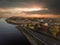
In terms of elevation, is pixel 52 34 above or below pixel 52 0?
below

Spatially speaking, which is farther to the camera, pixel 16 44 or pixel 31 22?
pixel 31 22

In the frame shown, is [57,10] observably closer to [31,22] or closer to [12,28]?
[31,22]

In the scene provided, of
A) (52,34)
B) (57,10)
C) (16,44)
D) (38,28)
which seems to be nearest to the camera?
(16,44)

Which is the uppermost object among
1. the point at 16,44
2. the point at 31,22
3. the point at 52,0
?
the point at 52,0

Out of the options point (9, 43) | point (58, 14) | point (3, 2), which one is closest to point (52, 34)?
point (58, 14)

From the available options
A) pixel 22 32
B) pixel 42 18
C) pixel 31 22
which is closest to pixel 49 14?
pixel 42 18

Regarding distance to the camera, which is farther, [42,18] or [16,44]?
[42,18]

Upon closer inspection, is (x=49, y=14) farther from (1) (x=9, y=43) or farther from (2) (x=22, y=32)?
(1) (x=9, y=43)

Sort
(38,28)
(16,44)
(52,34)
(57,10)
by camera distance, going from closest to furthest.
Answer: (16,44), (52,34), (38,28), (57,10)

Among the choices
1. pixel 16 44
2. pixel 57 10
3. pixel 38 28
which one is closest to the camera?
pixel 16 44
